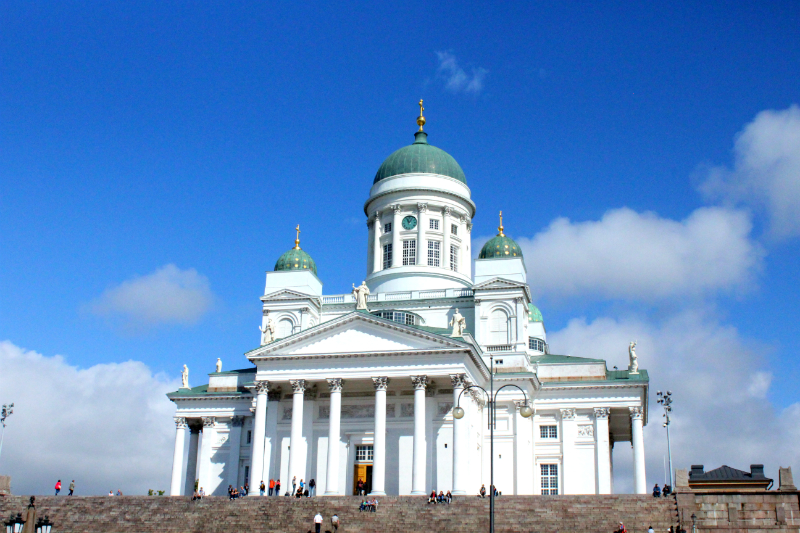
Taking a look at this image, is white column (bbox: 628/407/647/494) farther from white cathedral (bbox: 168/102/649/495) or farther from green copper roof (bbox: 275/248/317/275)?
green copper roof (bbox: 275/248/317/275)

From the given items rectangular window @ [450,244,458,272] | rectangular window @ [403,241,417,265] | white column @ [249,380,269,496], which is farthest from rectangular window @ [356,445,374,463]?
rectangular window @ [450,244,458,272]

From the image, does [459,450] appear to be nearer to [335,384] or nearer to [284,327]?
[335,384]

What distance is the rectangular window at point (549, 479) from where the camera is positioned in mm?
53312

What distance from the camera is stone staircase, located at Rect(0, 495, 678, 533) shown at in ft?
124

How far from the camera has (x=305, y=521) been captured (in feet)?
130

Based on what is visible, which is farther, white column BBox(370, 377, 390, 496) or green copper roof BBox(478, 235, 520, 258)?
green copper roof BBox(478, 235, 520, 258)

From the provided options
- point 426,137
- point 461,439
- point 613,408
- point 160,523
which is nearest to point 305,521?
point 160,523

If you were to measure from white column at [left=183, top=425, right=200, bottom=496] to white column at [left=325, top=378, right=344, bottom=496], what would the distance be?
12.8 meters

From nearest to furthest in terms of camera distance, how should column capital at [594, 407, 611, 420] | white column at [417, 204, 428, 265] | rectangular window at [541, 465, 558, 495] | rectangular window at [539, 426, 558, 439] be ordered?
rectangular window at [541, 465, 558, 495] → column capital at [594, 407, 611, 420] → rectangular window at [539, 426, 558, 439] → white column at [417, 204, 428, 265]

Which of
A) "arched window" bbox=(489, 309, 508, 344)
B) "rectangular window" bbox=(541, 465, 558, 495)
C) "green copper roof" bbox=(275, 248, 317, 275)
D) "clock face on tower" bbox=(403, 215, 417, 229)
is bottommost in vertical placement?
"rectangular window" bbox=(541, 465, 558, 495)

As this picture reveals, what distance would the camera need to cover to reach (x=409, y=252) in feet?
208

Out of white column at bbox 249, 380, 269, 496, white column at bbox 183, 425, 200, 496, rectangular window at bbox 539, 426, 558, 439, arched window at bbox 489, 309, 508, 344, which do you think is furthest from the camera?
white column at bbox 183, 425, 200, 496

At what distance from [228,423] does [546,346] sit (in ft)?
79.8

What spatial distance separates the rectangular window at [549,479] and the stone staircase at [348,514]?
43.3 ft
